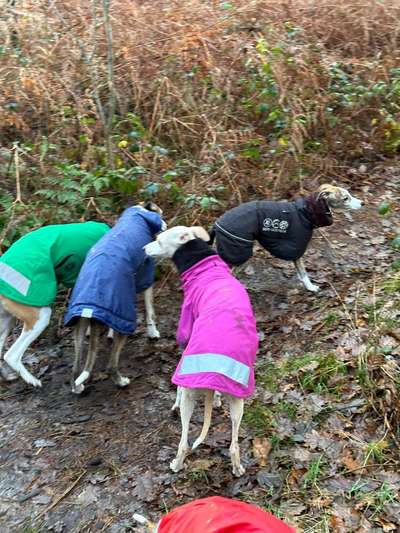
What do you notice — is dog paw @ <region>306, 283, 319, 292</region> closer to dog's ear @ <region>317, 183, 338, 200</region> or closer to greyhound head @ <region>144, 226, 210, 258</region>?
dog's ear @ <region>317, 183, 338, 200</region>

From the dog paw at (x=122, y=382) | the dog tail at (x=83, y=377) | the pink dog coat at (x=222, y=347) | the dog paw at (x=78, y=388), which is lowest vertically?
the dog paw at (x=122, y=382)

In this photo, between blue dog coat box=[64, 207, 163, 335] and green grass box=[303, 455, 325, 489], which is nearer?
green grass box=[303, 455, 325, 489]

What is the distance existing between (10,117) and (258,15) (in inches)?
166

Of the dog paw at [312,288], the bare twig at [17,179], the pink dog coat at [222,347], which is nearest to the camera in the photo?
the pink dog coat at [222,347]

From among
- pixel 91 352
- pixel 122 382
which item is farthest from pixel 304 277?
pixel 91 352

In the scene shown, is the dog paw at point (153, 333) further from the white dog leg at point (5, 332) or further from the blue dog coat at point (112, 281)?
the white dog leg at point (5, 332)

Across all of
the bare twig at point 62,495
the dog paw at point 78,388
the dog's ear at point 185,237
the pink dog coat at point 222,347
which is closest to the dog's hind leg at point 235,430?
the pink dog coat at point 222,347

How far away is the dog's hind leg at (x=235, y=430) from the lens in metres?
3.41

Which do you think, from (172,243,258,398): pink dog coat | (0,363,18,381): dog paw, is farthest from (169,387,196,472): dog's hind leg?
(0,363,18,381): dog paw

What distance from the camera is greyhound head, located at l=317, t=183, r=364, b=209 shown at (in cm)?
546

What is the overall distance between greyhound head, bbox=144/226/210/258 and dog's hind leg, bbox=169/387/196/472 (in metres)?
1.27

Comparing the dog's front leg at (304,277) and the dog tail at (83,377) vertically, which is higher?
the dog tail at (83,377)

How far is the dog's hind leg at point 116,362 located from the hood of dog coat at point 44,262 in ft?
2.19

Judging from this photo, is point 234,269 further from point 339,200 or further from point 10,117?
point 10,117
